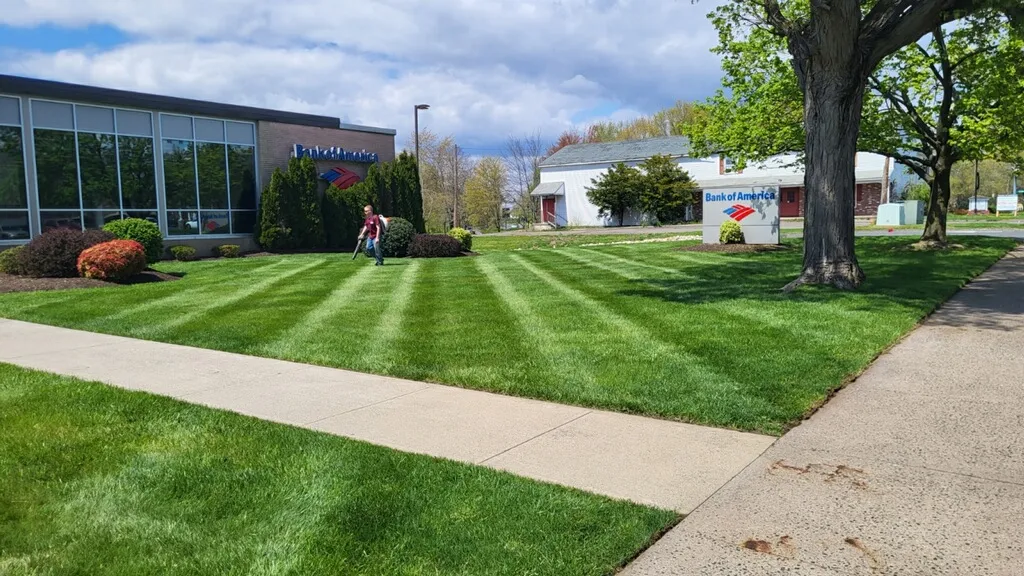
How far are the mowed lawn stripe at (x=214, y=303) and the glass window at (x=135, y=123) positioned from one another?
890 centimetres

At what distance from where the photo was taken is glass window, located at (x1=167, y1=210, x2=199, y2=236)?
80.4 feet

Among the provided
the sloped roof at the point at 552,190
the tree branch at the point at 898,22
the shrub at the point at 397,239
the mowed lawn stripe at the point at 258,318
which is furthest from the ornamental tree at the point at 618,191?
the tree branch at the point at 898,22

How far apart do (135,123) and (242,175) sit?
13.2ft

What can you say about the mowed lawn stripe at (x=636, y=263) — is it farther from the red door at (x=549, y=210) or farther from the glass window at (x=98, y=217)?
the red door at (x=549, y=210)

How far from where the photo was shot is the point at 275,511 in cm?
374

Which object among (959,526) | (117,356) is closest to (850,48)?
(959,526)

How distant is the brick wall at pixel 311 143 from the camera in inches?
1068

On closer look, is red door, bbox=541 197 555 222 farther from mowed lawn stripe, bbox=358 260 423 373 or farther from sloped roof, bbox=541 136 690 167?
mowed lawn stripe, bbox=358 260 423 373

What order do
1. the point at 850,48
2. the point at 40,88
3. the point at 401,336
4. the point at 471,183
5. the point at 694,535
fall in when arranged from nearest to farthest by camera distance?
1. the point at 694,535
2. the point at 401,336
3. the point at 850,48
4. the point at 40,88
5. the point at 471,183

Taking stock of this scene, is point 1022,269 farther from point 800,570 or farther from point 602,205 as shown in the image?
point 602,205

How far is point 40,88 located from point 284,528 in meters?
22.5

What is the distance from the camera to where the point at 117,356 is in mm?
8164

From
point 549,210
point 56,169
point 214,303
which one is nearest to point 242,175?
point 56,169

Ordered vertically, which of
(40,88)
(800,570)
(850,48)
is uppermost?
(40,88)
